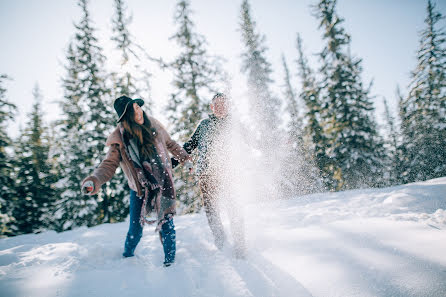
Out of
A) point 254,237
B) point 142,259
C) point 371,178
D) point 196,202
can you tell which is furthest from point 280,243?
point 371,178

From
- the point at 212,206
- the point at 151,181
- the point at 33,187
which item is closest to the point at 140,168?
the point at 151,181

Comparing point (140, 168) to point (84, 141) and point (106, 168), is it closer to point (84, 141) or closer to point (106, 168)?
point (106, 168)

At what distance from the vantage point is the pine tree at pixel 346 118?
11.8 m

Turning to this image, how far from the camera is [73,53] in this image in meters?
12.4

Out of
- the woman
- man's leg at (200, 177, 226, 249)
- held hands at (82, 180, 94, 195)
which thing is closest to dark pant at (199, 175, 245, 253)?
man's leg at (200, 177, 226, 249)

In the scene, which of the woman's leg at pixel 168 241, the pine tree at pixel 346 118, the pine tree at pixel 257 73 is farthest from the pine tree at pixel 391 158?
the woman's leg at pixel 168 241

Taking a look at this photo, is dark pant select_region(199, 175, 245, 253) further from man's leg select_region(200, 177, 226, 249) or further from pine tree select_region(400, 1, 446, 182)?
pine tree select_region(400, 1, 446, 182)

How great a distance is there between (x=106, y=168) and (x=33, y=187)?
18781 millimetres

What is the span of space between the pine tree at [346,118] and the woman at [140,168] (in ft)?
39.7

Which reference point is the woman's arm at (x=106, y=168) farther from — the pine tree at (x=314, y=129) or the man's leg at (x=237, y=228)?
the pine tree at (x=314, y=129)

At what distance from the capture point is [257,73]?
1617 cm

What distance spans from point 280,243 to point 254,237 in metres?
0.48

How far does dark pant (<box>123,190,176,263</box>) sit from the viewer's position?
242 cm

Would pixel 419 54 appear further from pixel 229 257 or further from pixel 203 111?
pixel 229 257
